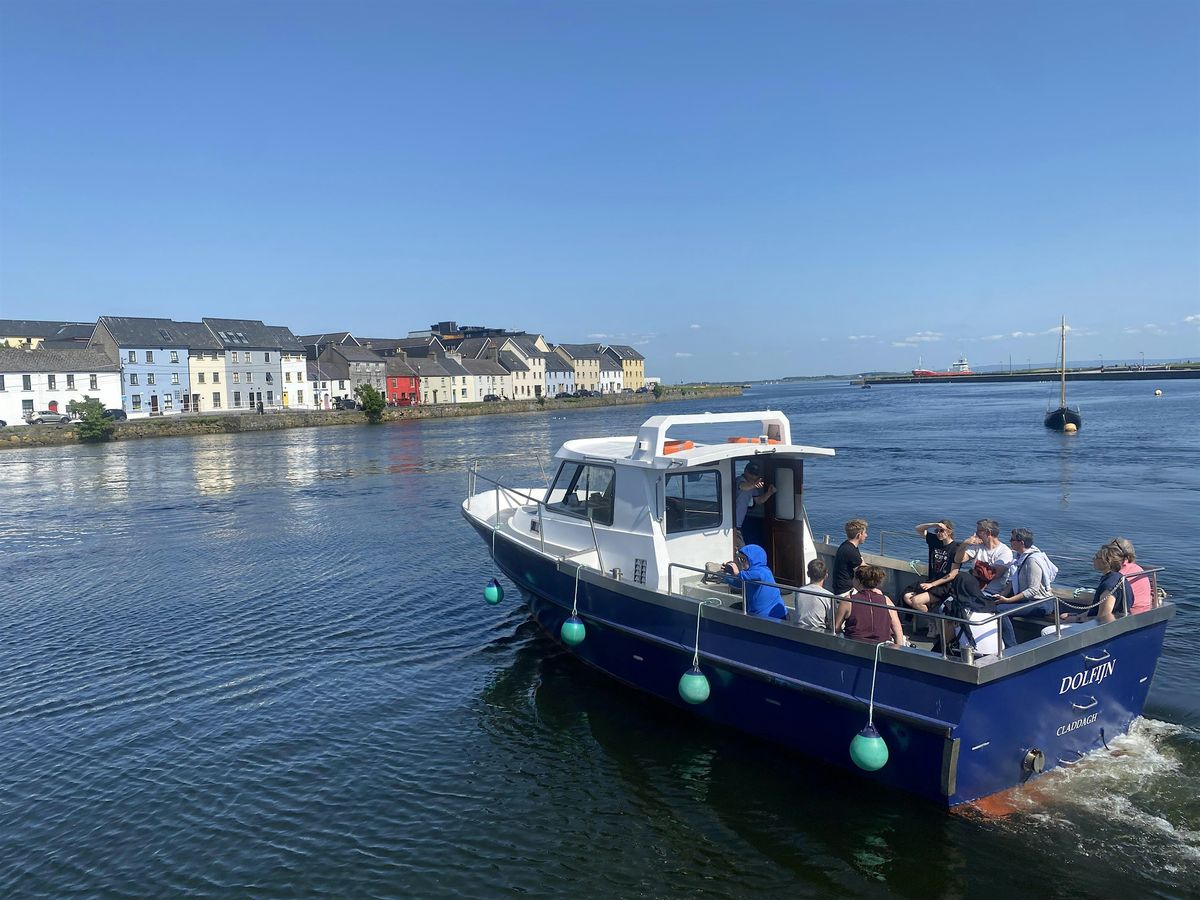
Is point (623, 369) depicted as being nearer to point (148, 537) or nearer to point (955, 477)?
point (955, 477)

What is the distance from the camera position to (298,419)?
7125 centimetres

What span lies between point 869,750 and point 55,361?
246 ft

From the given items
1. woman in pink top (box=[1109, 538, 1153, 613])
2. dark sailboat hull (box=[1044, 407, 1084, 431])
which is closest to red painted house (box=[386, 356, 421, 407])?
dark sailboat hull (box=[1044, 407, 1084, 431])

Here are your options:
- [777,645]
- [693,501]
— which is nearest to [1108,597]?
[777,645]

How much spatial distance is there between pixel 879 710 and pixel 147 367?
77.8 m

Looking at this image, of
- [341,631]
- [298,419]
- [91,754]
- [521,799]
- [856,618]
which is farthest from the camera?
[298,419]

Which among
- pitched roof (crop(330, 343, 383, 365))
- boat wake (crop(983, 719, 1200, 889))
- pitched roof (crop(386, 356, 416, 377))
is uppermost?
pitched roof (crop(330, 343, 383, 365))

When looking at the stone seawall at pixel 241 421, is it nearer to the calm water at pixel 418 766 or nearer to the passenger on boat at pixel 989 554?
the calm water at pixel 418 766

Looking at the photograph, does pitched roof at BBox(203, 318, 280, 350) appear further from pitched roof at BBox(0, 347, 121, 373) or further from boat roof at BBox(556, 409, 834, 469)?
boat roof at BBox(556, 409, 834, 469)

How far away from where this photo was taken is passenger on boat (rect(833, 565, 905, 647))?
310 inches

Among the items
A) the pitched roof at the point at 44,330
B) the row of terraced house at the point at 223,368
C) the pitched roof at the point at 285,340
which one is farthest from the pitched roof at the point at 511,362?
A: the pitched roof at the point at 44,330

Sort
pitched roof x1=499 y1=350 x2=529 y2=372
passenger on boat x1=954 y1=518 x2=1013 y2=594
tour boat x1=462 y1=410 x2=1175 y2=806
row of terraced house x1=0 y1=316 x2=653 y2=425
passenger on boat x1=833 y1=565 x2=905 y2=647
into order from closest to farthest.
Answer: tour boat x1=462 y1=410 x2=1175 y2=806
passenger on boat x1=833 y1=565 x2=905 y2=647
passenger on boat x1=954 y1=518 x2=1013 y2=594
row of terraced house x1=0 y1=316 x2=653 y2=425
pitched roof x1=499 y1=350 x2=529 y2=372

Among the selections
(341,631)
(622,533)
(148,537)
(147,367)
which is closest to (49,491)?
(148,537)

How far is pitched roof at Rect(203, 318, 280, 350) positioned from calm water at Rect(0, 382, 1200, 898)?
62.2m
